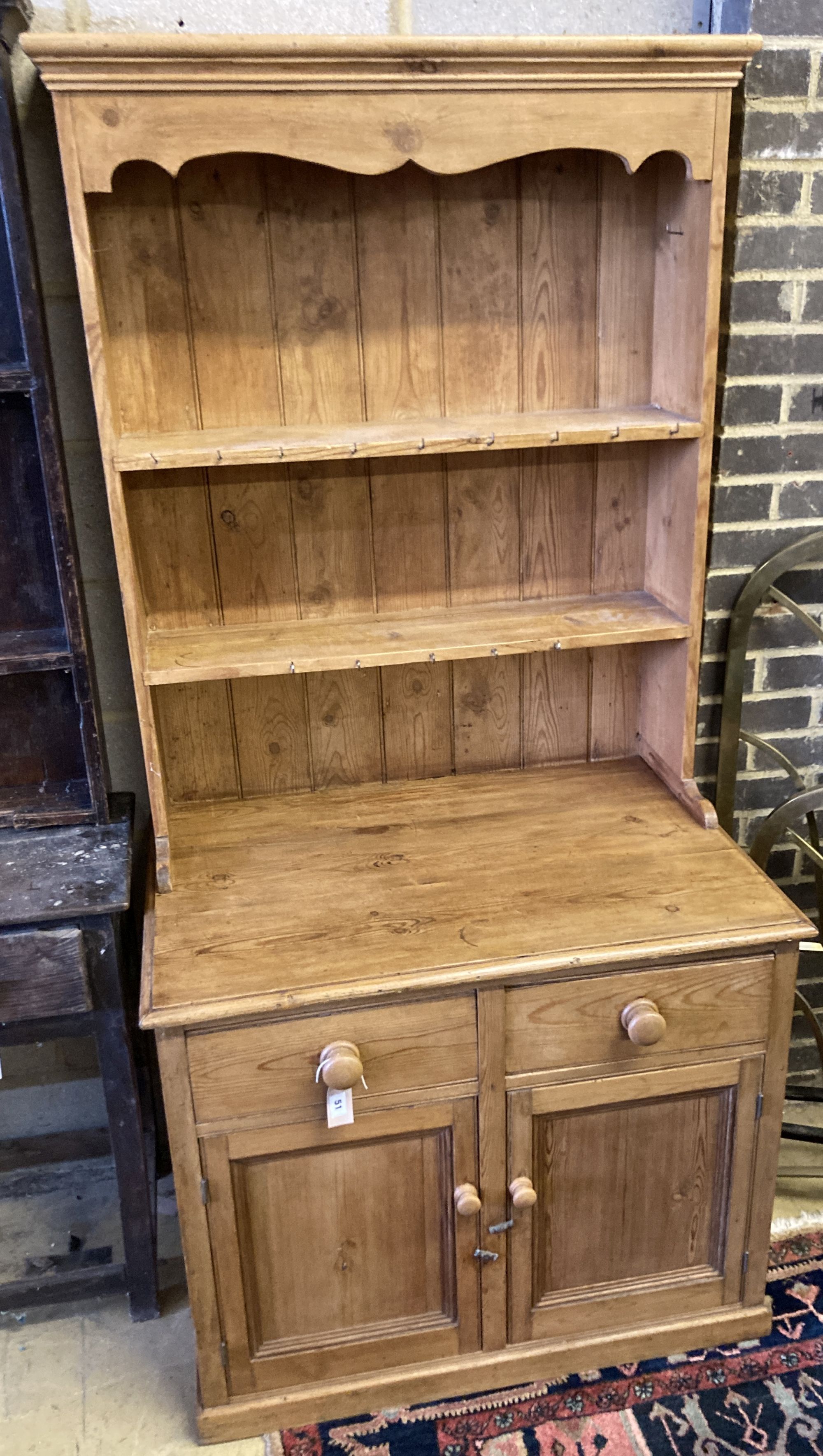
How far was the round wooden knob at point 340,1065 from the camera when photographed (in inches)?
61.9

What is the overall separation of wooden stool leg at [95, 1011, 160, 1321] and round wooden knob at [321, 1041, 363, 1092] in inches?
14.1

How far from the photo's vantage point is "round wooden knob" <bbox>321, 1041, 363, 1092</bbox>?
5.16 ft

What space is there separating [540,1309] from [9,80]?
1.93 meters

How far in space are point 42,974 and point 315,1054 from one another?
0.42m

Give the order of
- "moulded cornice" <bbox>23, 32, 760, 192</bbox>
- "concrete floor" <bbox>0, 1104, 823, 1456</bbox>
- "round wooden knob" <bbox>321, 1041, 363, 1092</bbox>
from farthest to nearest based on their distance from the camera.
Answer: "concrete floor" <bbox>0, 1104, 823, 1456</bbox> < "round wooden knob" <bbox>321, 1041, 363, 1092</bbox> < "moulded cornice" <bbox>23, 32, 760, 192</bbox>

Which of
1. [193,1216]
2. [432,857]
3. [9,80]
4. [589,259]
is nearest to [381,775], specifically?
[432,857]

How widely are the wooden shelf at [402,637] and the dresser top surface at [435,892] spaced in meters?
0.29

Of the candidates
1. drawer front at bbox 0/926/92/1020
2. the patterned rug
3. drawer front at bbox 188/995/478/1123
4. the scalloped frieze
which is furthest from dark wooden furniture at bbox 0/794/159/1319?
the scalloped frieze

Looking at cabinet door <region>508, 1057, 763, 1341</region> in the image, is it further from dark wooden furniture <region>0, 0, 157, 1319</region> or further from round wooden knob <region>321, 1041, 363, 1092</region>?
dark wooden furniture <region>0, 0, 157, 1319</region>

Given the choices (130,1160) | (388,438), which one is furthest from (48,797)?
(388,438)

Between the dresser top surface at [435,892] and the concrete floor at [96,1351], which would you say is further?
the concrete floor at [96,1351]

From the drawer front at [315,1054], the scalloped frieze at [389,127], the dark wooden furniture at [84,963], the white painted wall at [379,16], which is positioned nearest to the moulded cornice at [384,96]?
the scalloped frieze at [389,127]

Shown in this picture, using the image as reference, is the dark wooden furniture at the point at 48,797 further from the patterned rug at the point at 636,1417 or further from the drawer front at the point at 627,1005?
the drawer front at the point at 627,1005

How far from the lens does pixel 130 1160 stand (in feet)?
6.06
